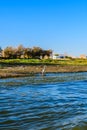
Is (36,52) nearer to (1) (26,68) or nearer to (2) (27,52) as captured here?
(2) (27,52)

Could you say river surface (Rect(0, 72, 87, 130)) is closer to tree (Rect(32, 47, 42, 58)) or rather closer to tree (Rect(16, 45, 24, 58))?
tree (Rect(16, 45, 24, 58))

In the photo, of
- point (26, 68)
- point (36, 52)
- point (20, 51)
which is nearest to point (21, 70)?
point (26, 68)

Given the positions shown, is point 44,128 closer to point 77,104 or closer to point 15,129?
point 15,129

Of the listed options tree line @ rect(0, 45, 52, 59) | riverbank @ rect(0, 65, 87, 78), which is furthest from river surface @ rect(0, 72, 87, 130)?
tree line @ rect(0, 45, 52, 59)

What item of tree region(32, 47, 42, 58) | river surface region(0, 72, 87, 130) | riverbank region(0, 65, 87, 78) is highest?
tree region(32, 47, 42, 58)

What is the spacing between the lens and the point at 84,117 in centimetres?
1247

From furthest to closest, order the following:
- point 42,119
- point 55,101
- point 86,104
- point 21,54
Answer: point 21,54
point 55,101
point 86,104
point 42,119

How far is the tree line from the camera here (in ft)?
421

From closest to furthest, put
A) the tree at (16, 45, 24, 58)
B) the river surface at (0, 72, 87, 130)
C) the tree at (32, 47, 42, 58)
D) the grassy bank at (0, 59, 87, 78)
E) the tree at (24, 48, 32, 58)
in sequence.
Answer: the river surface at (0, 72, 87, 130)
the grassy bank at (0, 59, 87, 78)
the tree at (16, 45, 24, 58)
the tree at (24, 48, 32, 58)
the tree at (32, 47, 42, 58)

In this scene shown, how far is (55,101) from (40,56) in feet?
413

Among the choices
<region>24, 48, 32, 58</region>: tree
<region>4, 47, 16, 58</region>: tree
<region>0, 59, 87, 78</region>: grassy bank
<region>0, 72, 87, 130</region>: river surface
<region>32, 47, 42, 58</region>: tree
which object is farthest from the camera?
<region>32, 47, 42, 58</region>: tree

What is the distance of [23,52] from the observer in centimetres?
13675

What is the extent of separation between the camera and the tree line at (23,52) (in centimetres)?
12838

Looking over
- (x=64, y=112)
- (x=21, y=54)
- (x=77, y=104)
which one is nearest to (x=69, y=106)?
(x=77, y=104)
